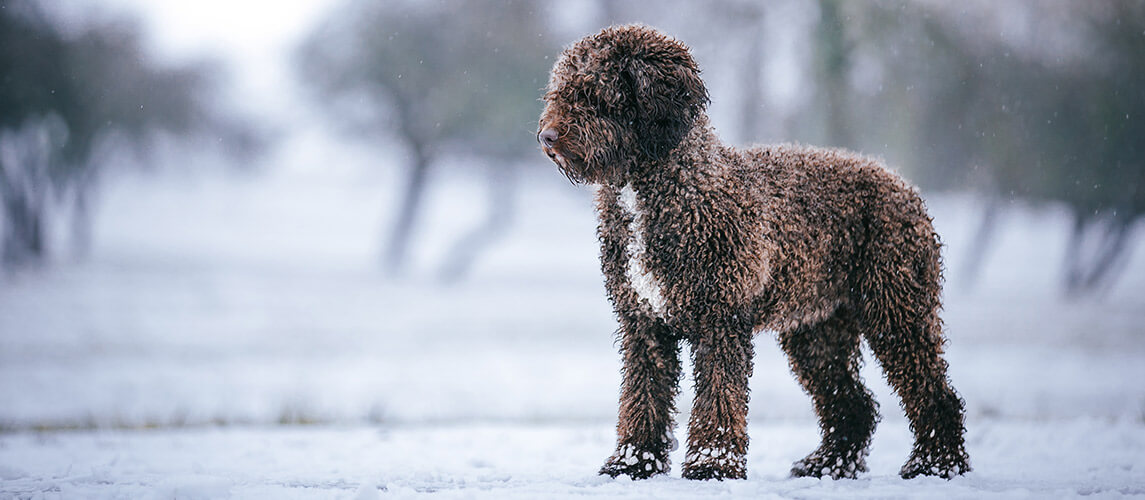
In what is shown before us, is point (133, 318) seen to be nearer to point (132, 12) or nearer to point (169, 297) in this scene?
point (169, 297)

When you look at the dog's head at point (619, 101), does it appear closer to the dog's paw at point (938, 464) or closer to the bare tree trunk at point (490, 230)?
the dog's paw at point (938, 464)

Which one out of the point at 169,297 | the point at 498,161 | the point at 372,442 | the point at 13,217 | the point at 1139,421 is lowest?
the point at 372,442

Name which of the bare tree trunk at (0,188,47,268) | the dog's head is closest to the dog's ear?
the dog's head

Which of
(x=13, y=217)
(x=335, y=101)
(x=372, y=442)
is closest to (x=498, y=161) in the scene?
(x=335, y=101)

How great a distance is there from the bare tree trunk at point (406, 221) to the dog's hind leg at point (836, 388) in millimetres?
18842

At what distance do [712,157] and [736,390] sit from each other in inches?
43.2

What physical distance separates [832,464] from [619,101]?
2.33 metres

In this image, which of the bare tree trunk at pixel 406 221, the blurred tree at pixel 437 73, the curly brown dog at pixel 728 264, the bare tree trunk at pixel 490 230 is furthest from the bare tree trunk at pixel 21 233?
the curly brown dog at pixel 728 264

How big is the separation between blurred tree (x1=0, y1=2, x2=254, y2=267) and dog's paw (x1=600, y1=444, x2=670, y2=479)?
1699 centimetres

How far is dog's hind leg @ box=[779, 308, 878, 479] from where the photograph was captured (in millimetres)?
4898

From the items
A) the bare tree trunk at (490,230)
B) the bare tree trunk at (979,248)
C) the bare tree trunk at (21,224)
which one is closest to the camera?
the bare tree trunk at (979,248)

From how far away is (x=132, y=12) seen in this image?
66.3 ft

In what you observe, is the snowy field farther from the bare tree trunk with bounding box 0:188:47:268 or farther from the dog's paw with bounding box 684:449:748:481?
the bare tree trunk with bounding box 0:188:47:268

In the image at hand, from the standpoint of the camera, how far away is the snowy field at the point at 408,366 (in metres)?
4.68
